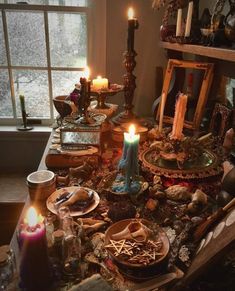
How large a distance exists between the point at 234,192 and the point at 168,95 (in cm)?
95

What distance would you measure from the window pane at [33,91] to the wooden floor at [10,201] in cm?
47

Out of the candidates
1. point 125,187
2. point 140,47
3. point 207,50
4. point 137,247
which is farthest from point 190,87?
point 137,247

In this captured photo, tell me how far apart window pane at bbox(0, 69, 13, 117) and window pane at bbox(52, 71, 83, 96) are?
1.04 ft

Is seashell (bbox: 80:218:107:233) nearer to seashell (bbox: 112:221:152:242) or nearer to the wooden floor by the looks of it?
seashell (bbox: 112:221:152:242)

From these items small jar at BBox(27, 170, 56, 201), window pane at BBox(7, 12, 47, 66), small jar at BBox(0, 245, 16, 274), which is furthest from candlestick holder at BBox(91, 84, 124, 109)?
small jar at BBox(0, 245, 16, 274)

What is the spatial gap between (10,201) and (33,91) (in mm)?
792

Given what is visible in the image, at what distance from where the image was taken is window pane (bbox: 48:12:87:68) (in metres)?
1.98

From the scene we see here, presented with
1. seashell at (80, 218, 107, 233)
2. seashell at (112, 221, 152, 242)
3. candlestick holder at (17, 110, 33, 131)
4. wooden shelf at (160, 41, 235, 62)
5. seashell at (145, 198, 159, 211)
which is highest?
wooden shelf at (160, 41, 235, 62)

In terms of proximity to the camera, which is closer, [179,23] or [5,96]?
[179,23]

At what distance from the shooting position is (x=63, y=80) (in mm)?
2115

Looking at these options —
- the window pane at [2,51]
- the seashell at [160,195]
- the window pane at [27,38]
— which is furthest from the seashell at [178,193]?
the window pane at [2,51]

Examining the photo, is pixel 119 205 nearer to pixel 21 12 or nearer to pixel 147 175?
pixel 147 175

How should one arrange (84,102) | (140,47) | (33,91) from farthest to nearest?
(33,91) → (140,47) → (84,102)

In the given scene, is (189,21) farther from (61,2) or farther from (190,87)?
(61,2)
